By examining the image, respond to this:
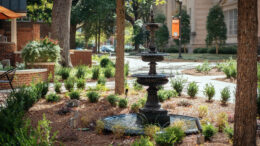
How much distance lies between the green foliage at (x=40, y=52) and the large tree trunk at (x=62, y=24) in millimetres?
2697

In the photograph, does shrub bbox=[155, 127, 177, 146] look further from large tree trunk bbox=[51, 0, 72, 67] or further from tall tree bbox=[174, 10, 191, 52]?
tall tree bbox=[174, 10, 191, 52]

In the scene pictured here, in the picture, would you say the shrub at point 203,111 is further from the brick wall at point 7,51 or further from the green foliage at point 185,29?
the green foliage at point 185,29

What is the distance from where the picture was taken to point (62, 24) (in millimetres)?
16234

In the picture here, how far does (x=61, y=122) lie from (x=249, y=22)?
163 inches

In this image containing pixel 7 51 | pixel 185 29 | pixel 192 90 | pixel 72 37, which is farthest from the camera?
pixel 185 29

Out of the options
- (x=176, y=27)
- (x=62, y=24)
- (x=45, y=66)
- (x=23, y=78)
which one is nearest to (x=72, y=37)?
(x=176, y=27)

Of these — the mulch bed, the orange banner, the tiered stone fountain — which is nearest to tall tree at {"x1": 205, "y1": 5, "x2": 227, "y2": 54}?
the orange banner

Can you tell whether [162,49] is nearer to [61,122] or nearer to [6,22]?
[6,22]

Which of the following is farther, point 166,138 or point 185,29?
point 185,29

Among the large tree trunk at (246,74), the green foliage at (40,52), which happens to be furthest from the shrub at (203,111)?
the green foliage at (40,52)

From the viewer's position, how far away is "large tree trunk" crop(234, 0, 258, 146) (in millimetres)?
4234

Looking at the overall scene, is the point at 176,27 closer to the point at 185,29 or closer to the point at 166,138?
the point at 185,29

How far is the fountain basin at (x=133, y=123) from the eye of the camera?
19.6ft

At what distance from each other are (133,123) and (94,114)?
1.12m
